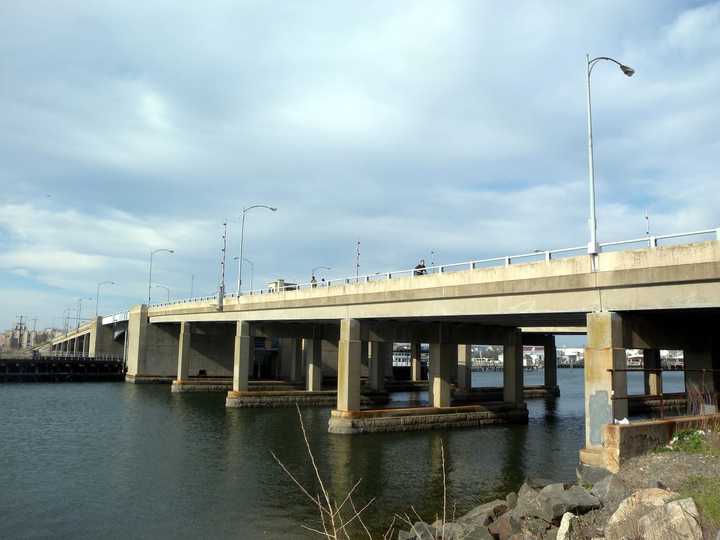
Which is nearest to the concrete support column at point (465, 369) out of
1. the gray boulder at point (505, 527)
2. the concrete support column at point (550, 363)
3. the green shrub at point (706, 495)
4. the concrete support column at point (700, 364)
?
the concrete support column at point (550, 363)

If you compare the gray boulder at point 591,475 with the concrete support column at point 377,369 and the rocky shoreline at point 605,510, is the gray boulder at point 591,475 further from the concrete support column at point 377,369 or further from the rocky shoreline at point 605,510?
the concrete support column at point 377,369

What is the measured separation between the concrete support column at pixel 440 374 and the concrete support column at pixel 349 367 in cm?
708

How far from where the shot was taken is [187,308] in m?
72.9

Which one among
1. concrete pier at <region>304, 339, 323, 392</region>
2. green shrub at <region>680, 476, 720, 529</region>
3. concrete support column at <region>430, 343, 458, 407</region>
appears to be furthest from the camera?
concrete pier at <region>304, 339, 323, 392</region>

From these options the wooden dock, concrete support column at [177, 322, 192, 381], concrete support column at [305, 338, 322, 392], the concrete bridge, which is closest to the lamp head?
the concrete bridge

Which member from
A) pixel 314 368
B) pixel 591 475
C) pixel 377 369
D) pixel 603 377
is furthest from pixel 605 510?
pixel 377 369

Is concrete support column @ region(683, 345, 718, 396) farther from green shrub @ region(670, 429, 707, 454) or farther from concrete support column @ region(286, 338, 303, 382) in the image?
concrete support column @ region(286, 338, 303, 382)

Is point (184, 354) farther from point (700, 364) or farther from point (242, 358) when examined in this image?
point (700, 364)

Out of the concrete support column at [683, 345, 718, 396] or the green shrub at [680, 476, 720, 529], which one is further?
the concrete support column at [683, 345, 718, 396]

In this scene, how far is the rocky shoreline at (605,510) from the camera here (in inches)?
434

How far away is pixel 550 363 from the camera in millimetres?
79875

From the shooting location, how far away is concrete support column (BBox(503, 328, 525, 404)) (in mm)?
48719

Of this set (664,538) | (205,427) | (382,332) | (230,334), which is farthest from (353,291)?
(230,334)

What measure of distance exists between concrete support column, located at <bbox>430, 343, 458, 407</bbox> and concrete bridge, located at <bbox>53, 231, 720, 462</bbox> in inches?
3.6
